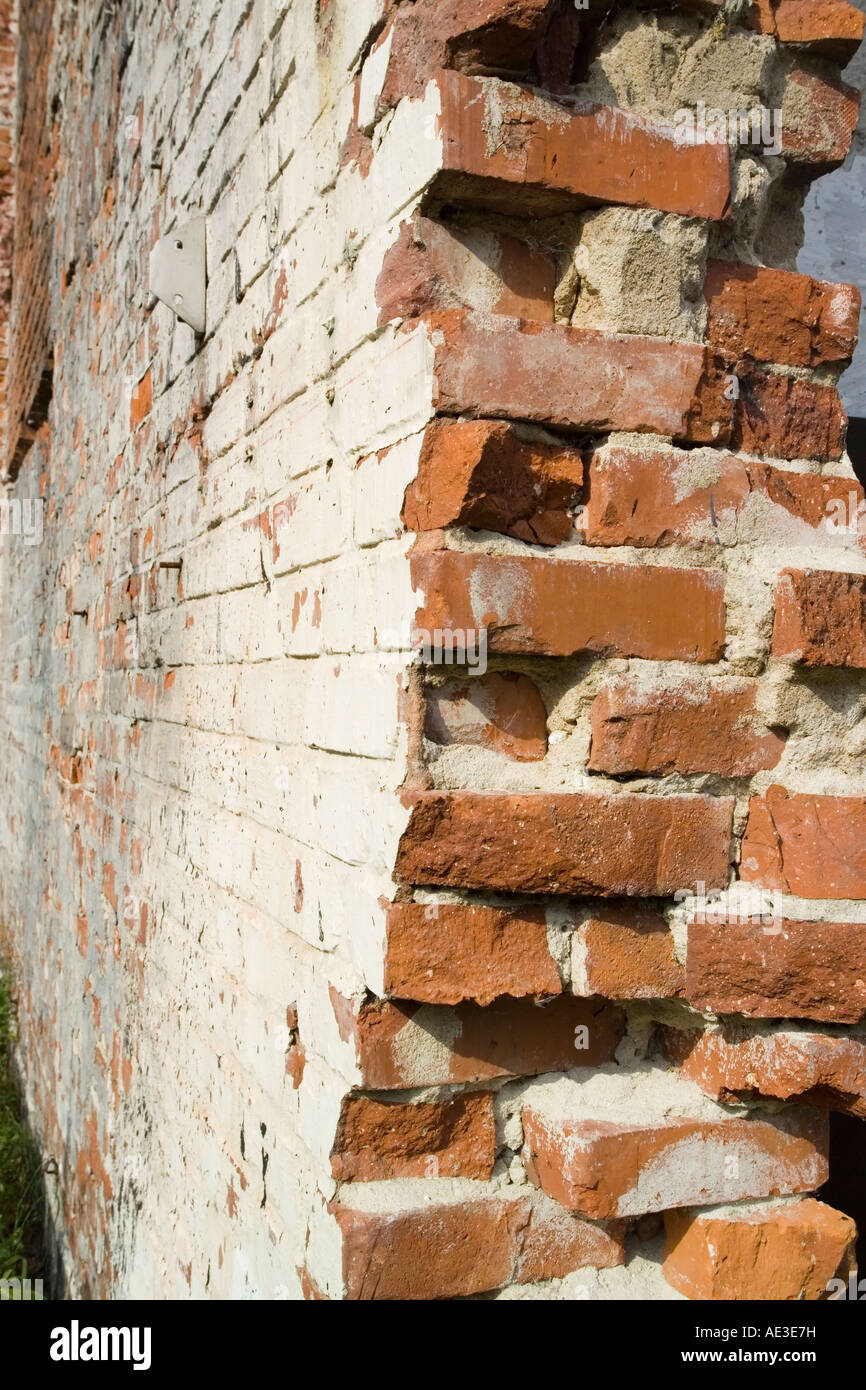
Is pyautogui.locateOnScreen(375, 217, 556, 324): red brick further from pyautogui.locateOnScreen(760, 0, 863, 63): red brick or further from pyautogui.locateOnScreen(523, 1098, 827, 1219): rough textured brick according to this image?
pyautogui.locateOnScreen(523, 1098, 827, 1219): rough textured brick

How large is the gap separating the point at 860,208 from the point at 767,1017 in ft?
5.84

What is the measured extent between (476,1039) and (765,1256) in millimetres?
429

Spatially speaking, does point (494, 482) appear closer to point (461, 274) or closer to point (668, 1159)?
point (461, 274)

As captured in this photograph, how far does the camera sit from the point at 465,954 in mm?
1287

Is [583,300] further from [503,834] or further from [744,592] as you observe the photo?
[503,834]

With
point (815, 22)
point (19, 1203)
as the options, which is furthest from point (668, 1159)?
point (19, 1203)

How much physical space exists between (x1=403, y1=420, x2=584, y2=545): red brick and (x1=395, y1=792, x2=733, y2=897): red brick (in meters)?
0.30

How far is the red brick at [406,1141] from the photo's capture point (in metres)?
1.34

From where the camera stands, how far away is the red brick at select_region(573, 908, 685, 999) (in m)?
1.33

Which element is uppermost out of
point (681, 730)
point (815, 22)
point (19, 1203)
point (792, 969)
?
point (815, 22)

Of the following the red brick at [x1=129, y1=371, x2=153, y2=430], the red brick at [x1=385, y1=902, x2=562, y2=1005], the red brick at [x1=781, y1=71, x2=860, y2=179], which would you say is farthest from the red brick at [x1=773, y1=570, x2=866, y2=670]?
the red brick at [x1=129, y1=371, x2=153, y2=430]

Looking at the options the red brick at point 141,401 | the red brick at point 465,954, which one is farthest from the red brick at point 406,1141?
the red brick at point 141,401

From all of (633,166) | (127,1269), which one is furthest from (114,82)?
(127,1269)

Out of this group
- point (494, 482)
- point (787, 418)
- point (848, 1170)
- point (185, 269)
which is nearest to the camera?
point (494, 482)
